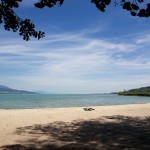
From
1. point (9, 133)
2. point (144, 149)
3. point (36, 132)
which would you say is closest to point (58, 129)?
point (36, 132)

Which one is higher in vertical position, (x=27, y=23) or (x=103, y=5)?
(x=103, y=5)


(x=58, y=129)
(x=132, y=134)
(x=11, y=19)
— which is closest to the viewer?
(x=11, y=19)

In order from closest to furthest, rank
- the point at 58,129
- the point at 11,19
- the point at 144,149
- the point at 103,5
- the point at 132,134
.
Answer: the point at 144,149, the point at 11,19, the point at 103,5, the point at 132,134, the point at 58,129

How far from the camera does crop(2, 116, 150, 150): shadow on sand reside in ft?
37.3

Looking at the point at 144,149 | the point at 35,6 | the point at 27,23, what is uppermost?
the point at 35,6

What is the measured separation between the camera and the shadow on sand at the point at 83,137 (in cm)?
1138

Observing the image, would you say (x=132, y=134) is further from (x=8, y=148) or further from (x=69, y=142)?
(x=8, y=148)

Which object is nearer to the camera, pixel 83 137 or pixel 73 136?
pixel 83 137

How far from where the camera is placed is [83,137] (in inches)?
521

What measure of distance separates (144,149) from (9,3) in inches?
267

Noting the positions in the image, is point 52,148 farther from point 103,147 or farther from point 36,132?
point 36,132

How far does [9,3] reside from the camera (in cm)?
1090

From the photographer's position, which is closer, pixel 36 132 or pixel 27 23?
pixel 27 23

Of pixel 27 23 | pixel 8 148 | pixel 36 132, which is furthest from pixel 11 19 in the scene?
pixel 36 132
